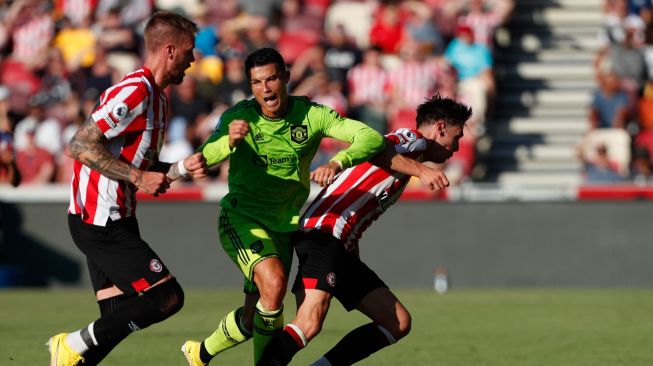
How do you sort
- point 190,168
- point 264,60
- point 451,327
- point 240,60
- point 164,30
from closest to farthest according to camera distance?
point 190,168 < point 164,30 < point 264,60 < point 451,327 < point 240,60

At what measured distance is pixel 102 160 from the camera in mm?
7125

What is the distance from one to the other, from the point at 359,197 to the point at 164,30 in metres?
1.62

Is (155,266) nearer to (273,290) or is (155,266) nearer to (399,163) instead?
(273,290)

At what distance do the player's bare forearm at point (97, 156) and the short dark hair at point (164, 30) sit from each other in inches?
25.1

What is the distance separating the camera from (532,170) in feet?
59.5

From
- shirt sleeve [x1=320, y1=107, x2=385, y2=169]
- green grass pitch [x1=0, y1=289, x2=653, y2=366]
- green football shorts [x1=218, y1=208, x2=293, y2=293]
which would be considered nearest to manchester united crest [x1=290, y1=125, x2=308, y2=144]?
shirt sleeve [x1=320, y1=107, x2=385, y2=169]

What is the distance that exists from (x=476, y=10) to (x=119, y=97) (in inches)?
470

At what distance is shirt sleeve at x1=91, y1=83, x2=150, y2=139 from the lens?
7.21m

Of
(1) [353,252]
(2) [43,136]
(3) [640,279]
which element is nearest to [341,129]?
(1) [353,252]

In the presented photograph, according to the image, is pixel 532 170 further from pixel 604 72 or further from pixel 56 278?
Result: pixel 56 278

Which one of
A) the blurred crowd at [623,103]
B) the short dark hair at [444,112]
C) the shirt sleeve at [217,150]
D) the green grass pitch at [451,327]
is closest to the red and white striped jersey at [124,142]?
the shirt sleeve at [217,150]

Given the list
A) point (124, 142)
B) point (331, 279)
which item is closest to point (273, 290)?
point (331, 279)

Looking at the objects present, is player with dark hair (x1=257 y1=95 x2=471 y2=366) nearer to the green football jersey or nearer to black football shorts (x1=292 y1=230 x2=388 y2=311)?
black football shorts (x1=292 y1=230 x2=388 y2=311)

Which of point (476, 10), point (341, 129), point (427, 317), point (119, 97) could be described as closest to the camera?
point (119, 97)
